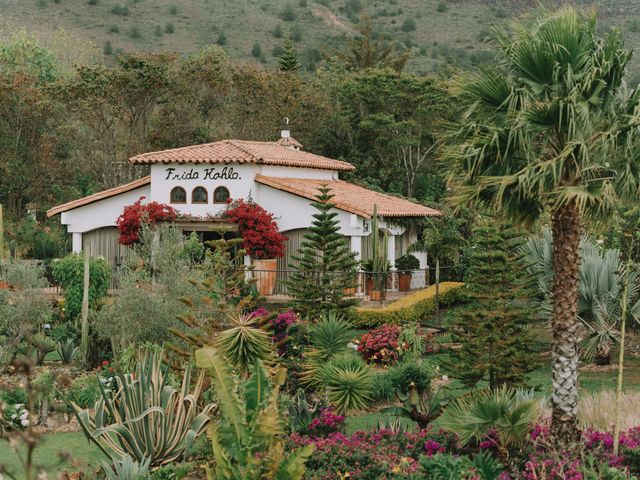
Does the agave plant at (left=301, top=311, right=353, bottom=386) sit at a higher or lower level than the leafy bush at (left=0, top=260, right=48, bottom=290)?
lower

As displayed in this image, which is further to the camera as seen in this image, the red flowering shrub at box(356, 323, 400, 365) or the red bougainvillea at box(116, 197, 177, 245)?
the red bougainvillea at box(116, 197, 177, 245)

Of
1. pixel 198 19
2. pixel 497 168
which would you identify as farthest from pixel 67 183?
pixel 198 19

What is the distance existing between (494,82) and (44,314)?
1130cm

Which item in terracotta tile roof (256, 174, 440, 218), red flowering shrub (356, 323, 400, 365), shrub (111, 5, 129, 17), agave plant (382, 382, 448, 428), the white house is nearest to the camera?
agave plant (382, 382, 448, 428)

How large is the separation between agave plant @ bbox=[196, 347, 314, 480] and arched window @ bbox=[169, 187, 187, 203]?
932 inches

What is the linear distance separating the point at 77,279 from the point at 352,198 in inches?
444

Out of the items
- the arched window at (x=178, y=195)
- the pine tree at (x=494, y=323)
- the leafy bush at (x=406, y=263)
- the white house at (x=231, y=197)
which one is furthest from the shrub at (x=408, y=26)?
the pine tree at (x=494, y=323)

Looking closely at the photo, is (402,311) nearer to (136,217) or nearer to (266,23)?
(136,217)

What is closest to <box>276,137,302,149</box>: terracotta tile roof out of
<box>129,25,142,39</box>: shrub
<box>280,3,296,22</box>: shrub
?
<box>129,25,142,39</box>: shrub

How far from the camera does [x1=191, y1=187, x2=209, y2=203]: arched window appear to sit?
31391mm

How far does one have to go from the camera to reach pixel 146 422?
11.1 m

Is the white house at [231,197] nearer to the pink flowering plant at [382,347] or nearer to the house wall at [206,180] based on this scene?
the house wall at [206,180]

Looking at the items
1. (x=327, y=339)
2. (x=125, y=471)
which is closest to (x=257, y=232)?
(x=327, y=339)

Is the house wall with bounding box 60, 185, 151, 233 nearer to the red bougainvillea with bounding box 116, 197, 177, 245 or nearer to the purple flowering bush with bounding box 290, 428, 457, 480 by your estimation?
the red bougainvillea with bounding box 116, 197, 177, 245
